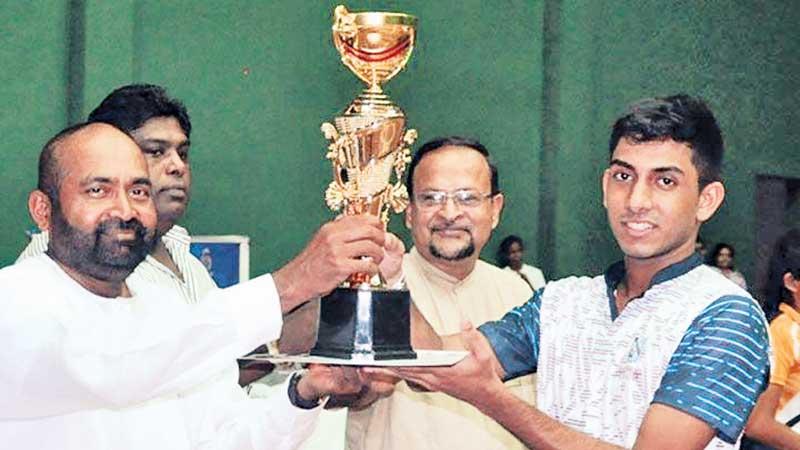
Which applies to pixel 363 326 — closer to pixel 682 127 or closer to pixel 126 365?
pixel 126 365

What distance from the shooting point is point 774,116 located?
36.5ft

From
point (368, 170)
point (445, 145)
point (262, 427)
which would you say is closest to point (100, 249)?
point (262, 427)

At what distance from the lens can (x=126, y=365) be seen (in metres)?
2.70

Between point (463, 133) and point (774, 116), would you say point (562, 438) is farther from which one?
point (774, 116)

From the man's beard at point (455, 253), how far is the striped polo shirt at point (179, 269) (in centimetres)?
67

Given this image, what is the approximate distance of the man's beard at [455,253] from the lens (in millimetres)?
4215

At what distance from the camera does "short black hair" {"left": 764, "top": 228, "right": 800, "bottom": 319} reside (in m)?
4.80

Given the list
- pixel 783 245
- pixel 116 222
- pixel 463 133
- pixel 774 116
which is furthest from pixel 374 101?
pixel 774 116

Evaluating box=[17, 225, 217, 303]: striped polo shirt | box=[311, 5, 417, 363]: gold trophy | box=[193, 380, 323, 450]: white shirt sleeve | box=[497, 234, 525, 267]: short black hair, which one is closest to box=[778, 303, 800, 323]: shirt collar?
box=[311, 5, 417, 363]: gold trophy

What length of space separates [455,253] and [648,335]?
4.44 ft

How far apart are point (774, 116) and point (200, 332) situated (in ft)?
29.6

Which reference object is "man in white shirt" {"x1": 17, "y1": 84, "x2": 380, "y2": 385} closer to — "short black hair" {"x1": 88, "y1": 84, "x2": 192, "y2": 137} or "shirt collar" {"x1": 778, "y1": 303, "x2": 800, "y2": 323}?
"short black hair" {"x1": 88, "y1": 84, "x2": 192, "y2": 137}

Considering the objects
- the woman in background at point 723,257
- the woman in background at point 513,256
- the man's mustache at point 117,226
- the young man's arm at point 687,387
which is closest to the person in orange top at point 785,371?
the young man's arm at point 687,387

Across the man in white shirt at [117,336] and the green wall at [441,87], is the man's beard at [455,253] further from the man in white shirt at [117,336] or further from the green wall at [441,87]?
the green wall at [441,87]
